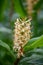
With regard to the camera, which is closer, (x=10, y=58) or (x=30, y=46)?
(x=30, y=46)

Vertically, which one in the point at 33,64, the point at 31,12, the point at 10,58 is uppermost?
the point at 31,12

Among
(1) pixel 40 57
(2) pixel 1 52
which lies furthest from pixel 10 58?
(1) pixel 40 57

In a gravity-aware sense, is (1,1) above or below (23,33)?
above

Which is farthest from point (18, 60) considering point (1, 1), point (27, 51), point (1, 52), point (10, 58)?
point (1, 1)

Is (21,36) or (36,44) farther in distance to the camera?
(21,36)

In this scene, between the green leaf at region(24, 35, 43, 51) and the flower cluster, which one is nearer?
the green leaf at region(24, 35, 43, 51)

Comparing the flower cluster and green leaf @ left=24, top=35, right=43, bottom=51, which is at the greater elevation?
the flower cluster

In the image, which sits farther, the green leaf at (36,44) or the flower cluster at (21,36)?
the flower cluster at (21,36)

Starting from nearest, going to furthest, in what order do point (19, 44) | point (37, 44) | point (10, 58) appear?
point (37, 44)
point (19, 44)
point (10, 58)

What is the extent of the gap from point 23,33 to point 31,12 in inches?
29.9

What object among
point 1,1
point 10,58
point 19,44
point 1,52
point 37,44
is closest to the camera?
point 37,44

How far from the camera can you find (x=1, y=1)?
206cm

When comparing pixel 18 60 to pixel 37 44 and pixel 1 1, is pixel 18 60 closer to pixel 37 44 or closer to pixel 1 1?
pixel 37 44

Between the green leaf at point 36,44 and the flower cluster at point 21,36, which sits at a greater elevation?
the flower cluster at point 21,36
